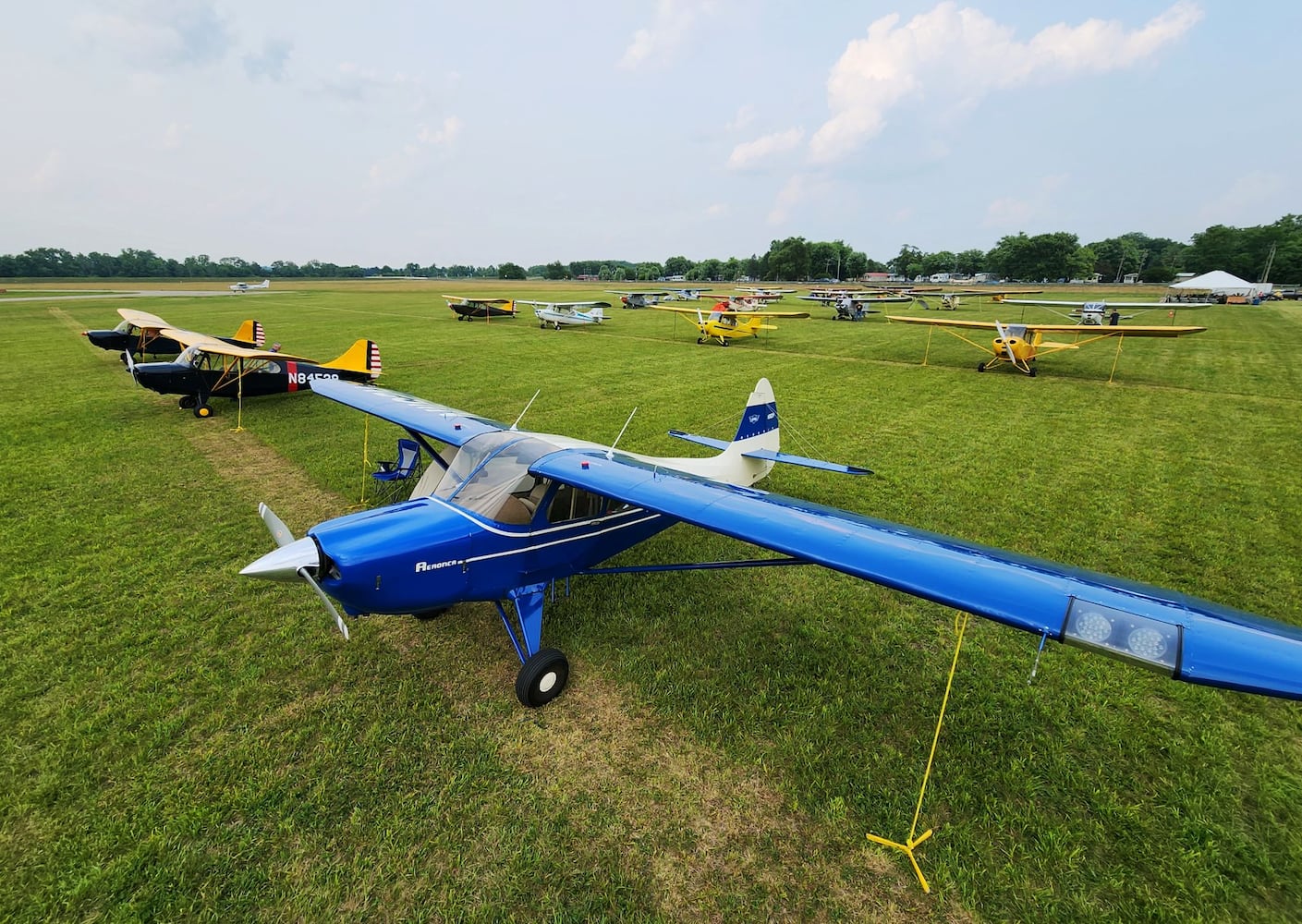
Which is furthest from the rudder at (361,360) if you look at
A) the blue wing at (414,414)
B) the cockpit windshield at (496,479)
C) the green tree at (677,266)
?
the green tree at (677,266)

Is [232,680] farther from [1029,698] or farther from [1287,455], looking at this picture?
[1287,455]

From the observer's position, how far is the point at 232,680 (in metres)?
4.18

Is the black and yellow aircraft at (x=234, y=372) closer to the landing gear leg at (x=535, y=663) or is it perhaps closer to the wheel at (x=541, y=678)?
the landing gear leg at (x=535, y=663)

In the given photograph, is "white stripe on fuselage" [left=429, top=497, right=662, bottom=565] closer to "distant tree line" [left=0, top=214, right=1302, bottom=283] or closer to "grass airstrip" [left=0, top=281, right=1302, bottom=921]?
"grass airstrip" [left=0, top=281, right=1302, bottom=921]

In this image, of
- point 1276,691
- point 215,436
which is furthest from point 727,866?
point 215,436

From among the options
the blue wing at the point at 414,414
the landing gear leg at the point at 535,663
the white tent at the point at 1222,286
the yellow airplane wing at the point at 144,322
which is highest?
the white tent at the point at 1222,286

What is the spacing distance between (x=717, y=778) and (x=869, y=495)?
5223mm

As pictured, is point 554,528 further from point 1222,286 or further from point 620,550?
point 1222,286

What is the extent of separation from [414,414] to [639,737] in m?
4.37

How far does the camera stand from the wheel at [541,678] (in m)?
3.90

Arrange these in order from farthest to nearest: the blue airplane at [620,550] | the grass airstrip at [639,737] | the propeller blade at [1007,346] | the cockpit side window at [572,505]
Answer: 1. the propeller blade at [1007,346]
2. the cockpit side window at [572,505]
3. the grass airstrip at [639,737]
4. the blue airplane at [620,550]

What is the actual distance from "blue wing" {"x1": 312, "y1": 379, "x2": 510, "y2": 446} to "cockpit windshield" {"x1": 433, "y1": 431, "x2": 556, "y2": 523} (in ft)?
2.24

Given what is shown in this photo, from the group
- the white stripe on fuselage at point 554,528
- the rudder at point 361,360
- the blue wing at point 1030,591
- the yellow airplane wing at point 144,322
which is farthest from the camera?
the yellow airplane wing at point 144,322

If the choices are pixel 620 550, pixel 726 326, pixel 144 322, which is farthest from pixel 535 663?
pixel 726 326
